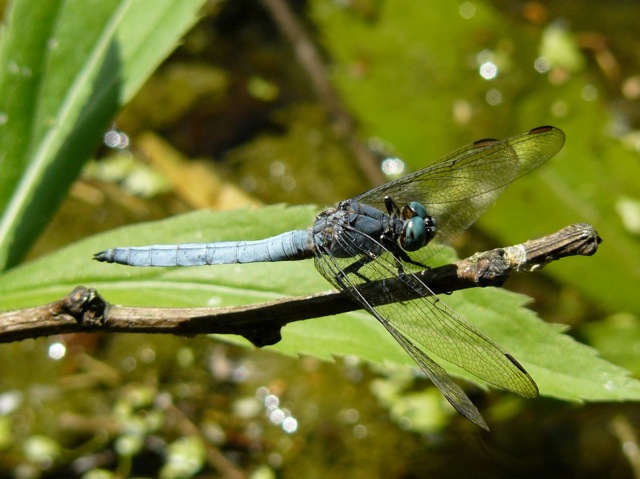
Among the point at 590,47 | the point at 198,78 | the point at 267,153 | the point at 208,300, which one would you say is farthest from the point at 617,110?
the point at 208,300

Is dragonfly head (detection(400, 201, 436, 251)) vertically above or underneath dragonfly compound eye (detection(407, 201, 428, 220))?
underneath

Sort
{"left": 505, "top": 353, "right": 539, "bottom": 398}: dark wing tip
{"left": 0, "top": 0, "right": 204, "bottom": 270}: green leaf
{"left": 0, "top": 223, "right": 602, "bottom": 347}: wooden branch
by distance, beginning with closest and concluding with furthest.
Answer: {"left": 0, "top": 223, "right": 602, "bottom": 347}: wooden branch → {"left": 505, "top": 353, "right": 539, "bottom": 398}: dark wing tip → {"left": 0, "top": 0, "right": 204, "bottom": 270}: green leaf

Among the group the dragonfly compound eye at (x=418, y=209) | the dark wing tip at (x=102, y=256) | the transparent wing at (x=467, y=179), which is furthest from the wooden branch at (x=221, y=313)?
the transparent wing at (x=467, y=179)

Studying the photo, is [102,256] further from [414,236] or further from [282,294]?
[414,236]

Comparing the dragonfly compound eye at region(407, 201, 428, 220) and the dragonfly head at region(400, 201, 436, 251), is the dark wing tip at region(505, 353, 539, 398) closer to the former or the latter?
the dragonfly head at region(400, 201, 436, 251)

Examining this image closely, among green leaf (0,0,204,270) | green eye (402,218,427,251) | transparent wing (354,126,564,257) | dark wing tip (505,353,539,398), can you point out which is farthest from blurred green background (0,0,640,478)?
dark wing tip (505,353,539,398)

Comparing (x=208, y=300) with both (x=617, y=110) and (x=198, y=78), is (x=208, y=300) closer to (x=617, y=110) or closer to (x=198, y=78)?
(x=198, y=78)

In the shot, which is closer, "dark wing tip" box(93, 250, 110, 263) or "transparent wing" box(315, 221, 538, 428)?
"transparent wing" box(315, 221, 538, 428)
